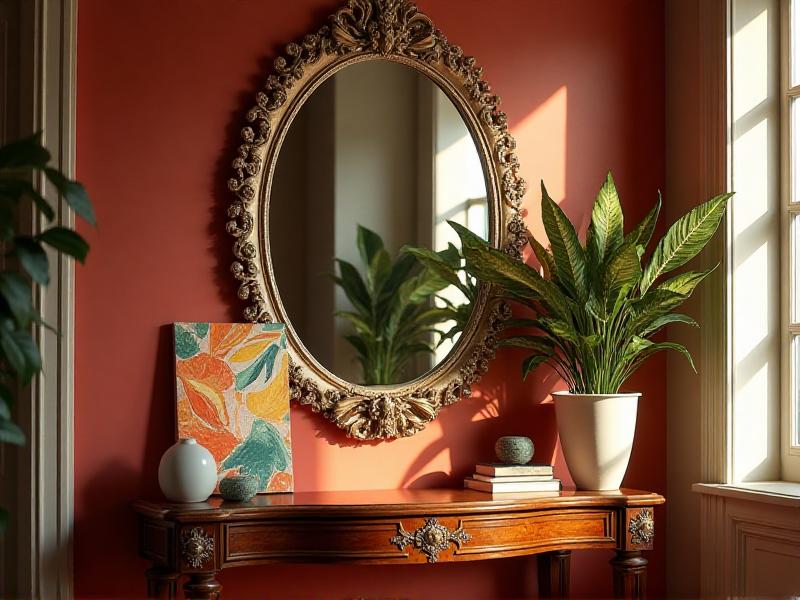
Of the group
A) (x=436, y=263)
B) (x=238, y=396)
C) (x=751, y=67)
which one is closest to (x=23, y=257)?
(x=238, y=396)

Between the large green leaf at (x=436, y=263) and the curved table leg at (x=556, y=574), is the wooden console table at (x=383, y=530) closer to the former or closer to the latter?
the curved table leg at (x=556, y=574)

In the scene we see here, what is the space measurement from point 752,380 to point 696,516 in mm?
591

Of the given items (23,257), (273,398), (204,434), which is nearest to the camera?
(23,257)

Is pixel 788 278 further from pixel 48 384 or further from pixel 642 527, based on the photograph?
pixel 48 384

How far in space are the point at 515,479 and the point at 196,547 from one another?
3.89 feet

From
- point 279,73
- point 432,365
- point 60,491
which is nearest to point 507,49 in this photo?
point 279,73

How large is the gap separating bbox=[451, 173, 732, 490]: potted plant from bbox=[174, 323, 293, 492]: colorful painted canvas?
32.8 inches

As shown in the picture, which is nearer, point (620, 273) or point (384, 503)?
point (384, 503)

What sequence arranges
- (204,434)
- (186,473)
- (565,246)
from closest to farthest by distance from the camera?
(186,473) → (204,434) → (565,246)

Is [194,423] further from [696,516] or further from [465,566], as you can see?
[696,516]

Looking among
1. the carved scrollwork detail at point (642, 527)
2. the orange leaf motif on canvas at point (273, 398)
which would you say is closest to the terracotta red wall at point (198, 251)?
the orange leaf motif on canvas at point (273, 398)

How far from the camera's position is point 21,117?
3377 mm

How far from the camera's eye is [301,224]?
3.73 metres

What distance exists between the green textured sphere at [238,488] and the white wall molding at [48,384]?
50cm
